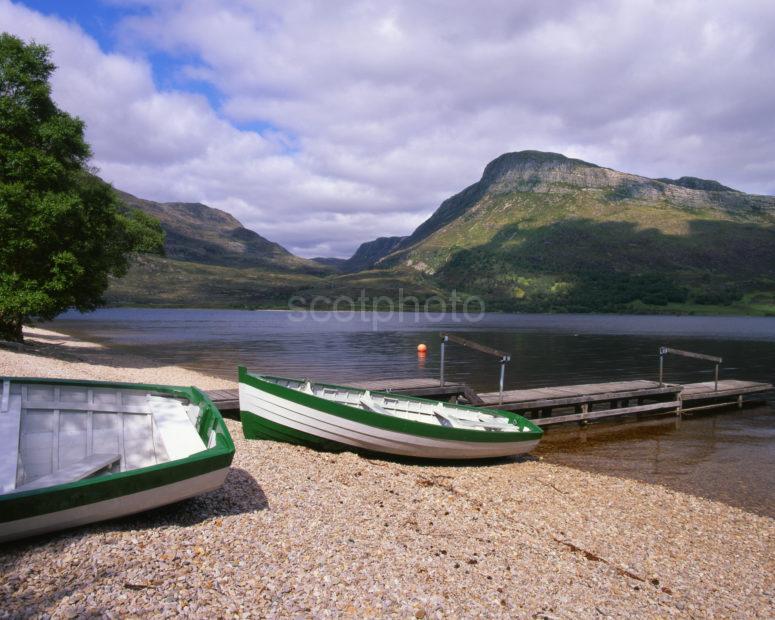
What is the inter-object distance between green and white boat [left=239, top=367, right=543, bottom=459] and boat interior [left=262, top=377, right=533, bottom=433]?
0.16 meters

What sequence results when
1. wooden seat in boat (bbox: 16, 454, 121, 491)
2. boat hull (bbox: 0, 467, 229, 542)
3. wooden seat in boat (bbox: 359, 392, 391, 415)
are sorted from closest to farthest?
boat hull (bbox: 0, 467, 229, 542) < wooden seat in boat (bbox: 16, 454, 121, 491) < wooden seat in boat (bbox: 359, 392, 391, 415)

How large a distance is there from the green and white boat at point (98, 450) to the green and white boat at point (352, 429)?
8.78 feet

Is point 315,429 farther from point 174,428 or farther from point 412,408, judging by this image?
point 412,408

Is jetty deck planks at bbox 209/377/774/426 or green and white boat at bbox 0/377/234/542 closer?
green and white boat at bbox 0/377/234/542

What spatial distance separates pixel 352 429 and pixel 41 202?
22108mm

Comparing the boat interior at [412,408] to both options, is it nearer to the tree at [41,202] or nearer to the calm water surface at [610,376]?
the calm water surface at [610,376]

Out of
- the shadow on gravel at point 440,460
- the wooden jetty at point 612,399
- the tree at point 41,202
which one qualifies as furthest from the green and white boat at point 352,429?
the tree at point 41,202

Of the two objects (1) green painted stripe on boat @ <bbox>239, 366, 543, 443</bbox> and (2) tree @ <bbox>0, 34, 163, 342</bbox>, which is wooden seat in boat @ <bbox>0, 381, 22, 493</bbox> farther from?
(2) tree @ <bbox>0, 34, 163, 342</bbox>

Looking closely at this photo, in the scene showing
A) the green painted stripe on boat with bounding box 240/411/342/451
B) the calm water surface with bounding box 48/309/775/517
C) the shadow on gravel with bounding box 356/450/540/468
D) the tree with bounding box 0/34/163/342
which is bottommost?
the calm water surface with bounding box 48/309/775/517

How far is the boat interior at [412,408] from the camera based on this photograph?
16.2 meters

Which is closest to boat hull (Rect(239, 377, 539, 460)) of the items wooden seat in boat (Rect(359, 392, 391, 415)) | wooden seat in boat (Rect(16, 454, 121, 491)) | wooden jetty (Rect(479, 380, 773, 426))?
wooden seat in boat (Rect(359, 392, 391, 415))

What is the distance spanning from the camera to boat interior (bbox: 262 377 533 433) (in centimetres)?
1625

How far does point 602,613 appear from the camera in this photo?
22.6ft

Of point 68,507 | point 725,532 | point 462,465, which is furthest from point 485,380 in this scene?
point 68,507
